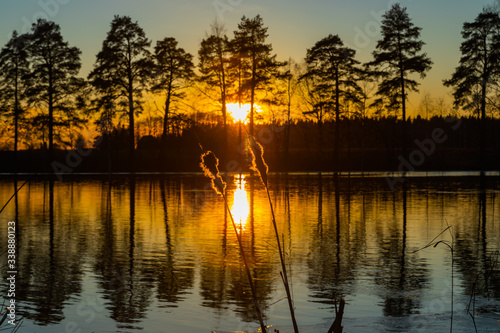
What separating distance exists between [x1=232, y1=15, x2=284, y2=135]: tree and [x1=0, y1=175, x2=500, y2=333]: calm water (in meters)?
34.3

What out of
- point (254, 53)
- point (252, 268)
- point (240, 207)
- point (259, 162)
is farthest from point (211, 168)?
point (254, 53)

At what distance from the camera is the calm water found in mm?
8109

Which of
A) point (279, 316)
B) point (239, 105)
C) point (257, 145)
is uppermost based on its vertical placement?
point (239, 105)

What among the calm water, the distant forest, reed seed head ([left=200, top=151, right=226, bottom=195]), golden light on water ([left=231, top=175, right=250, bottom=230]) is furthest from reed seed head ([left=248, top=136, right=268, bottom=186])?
the distant forest

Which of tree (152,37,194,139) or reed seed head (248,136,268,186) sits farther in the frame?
tree (152,37,194,139)

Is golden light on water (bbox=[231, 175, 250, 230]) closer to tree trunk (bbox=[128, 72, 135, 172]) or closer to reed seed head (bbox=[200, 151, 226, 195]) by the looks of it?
reed seed head (bbox=[200, 151, 226, 195])

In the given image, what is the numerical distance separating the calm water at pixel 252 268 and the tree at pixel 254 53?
34329 millimetres

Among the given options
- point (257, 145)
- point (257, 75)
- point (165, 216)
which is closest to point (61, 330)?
point (257, 145)

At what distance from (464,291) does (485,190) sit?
Answer: 23781 mm

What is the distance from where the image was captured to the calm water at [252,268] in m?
8.11

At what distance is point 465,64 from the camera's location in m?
55.7

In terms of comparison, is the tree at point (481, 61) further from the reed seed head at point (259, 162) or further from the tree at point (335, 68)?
the reed seed head at point (259, 162)

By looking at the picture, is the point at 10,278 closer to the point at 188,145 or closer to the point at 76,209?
the point at 76,209

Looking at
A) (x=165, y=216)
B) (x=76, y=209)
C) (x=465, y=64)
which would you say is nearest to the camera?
(x=165, y=216)
